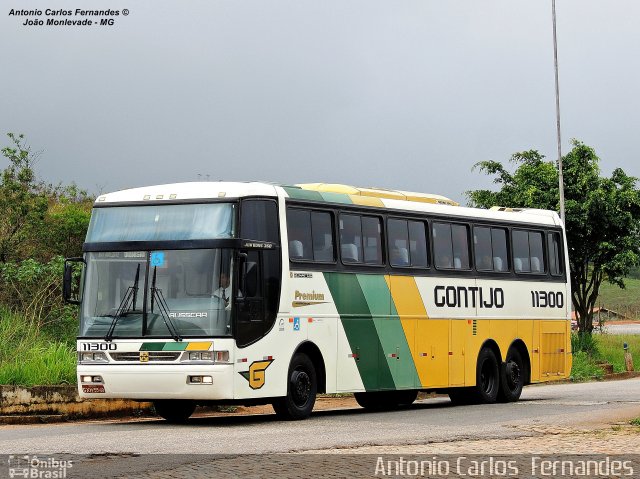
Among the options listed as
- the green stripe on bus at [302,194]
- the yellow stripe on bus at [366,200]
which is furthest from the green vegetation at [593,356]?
the green stripe on bus at [302,194]

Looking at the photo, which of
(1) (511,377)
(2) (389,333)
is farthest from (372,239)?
(1) (511,377)

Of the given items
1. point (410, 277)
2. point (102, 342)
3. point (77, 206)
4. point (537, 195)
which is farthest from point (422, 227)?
point (537, 195)

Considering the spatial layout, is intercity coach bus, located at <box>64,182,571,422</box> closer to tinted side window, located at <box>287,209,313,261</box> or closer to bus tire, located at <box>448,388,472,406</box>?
tinted side window, located at <box>287,209,313,261</box>

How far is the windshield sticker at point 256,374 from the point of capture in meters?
18.8

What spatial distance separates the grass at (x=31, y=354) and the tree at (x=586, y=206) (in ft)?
80.1

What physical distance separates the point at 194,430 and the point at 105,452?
3.67m

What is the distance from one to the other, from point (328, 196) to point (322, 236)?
2.71 feet

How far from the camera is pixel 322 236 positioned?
20.8m

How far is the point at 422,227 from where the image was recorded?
2347 centimetres

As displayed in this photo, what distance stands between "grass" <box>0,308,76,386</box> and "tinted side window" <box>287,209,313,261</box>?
4.93 m

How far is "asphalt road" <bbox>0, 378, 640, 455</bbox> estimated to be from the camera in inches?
585

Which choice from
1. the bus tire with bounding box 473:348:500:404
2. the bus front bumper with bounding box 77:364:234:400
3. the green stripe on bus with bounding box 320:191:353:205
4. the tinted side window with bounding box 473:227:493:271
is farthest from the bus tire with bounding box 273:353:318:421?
the tinted side window with bounding box 473:227:493:271

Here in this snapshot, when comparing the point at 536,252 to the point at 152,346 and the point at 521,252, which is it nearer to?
the point at 521,252

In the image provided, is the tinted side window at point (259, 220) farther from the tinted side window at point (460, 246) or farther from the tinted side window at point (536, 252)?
the tinted side window at point (536, 252)
